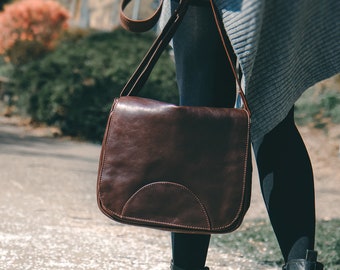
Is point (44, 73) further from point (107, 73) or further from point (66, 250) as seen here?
point (66, 250)

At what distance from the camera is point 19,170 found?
546 cm

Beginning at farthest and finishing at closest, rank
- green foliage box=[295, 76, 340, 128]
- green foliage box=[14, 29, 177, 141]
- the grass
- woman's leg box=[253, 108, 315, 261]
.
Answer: green foliage box=[14, 29, 177, 141] < green foliage box=[295, 76, 340, 128] < the grass < woman's leg box=[253, 108, 315, 261]

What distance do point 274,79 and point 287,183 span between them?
26 cm

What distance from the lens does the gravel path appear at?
305 centimetres

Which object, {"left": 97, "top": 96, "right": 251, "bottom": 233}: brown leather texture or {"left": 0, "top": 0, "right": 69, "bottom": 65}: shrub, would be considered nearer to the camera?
{"left": 97, "top": 96, "right": 251, "bottom": 233}: brown leather texture

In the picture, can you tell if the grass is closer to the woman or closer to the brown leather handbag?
the woman

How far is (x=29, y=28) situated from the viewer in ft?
41.0

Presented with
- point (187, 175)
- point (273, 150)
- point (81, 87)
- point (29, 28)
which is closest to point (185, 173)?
point (187, 175)

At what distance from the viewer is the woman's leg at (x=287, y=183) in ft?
6.35

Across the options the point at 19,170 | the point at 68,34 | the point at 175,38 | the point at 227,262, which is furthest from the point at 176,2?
the point at 68,34

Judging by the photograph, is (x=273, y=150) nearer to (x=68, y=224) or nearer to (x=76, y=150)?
(x=68, y=224)

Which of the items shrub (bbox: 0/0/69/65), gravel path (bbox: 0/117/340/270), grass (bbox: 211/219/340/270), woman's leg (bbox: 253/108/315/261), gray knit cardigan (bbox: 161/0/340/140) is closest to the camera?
gray knit cardigan (bbox: 161/0/340/140)

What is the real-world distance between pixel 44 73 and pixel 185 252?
6963 mm

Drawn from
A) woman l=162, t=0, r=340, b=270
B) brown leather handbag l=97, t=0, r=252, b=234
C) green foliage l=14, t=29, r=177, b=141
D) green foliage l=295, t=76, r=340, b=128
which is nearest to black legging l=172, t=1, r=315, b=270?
woman l=162, t=0, r=340, b=270
